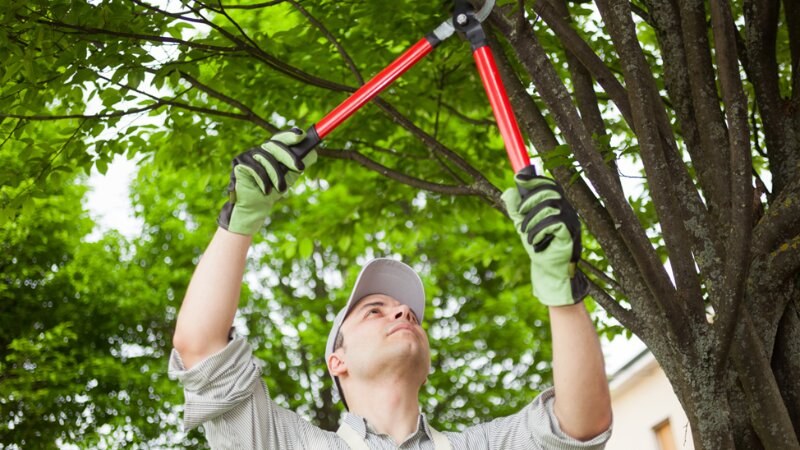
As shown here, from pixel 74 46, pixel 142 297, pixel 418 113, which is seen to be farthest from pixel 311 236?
pixel 142 297

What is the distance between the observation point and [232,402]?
2578 millimetres

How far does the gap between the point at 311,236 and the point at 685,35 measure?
3.92 metres

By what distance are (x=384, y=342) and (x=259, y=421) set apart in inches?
19.9

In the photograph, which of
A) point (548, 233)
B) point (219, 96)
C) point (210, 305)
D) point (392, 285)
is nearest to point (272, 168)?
point (210, 305)

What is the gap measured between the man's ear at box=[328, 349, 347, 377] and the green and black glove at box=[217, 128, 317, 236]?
0.71 meters

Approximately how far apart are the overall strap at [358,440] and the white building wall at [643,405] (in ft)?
33.8

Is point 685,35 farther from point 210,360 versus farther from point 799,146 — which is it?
point 210,360

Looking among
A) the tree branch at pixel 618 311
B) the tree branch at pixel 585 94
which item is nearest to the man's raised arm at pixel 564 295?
the tree branch at pixel 618 311

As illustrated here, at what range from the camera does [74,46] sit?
4.46 metres

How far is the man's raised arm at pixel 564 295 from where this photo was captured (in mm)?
2252

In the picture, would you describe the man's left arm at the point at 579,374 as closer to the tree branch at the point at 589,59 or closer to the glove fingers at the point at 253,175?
the glove fingers at the point at 253,175

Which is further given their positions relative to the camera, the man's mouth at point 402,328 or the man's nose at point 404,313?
the man's nose at point 404,313

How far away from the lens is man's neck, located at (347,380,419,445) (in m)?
2.90

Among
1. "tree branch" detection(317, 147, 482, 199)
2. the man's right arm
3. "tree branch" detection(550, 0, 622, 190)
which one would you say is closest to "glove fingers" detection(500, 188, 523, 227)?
the man's right arm
